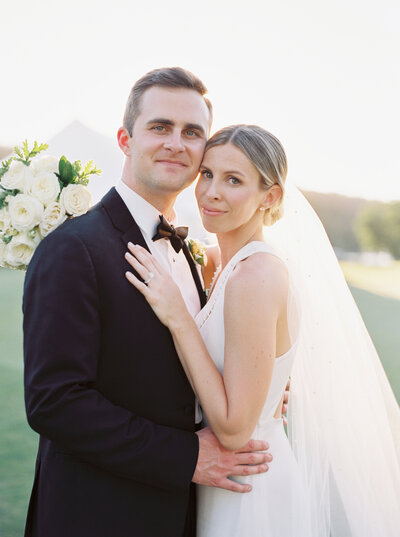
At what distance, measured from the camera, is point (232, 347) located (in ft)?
6.53

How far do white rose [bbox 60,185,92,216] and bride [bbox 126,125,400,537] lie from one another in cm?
28

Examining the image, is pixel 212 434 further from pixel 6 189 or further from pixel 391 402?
pixel 6 189

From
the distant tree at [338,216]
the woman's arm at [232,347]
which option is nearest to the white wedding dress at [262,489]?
the woman's arm at [232,347]

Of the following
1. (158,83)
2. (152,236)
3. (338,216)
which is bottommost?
(338,216)

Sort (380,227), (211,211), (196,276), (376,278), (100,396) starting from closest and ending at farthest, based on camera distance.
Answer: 1. (100,396)
2. (211,211)
3. (196,276)
4. (376,278)
5. (380,227)

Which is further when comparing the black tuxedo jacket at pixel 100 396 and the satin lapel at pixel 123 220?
the satin lapel at pixel 123 220

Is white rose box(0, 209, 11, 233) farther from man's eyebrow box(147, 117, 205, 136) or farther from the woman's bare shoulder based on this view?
the woman's bare shoulder

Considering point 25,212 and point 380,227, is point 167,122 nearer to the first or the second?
point 25,212

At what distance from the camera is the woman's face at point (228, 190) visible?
227cm

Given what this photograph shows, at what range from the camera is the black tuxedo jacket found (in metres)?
1.74

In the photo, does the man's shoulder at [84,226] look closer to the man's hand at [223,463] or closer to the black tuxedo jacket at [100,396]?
the black tuxedo jacket at [100,396]

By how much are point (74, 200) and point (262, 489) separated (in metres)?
1.40

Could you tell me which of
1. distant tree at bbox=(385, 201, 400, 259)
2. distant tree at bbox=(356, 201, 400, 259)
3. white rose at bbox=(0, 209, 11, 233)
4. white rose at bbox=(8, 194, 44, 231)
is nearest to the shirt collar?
white rose at bbox=(8, 194, 44, 231)

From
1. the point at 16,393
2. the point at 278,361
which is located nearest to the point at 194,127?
the point at 278,361
